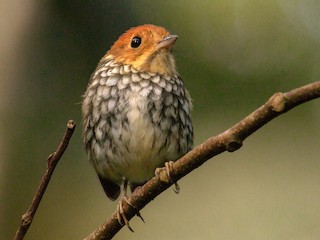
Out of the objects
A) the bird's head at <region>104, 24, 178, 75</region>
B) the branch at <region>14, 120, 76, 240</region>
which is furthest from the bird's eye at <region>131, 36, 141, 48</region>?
the branch at <region>14, 120, 76, 240</region>

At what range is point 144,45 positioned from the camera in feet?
11.0

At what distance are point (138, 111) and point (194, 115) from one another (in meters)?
2.08

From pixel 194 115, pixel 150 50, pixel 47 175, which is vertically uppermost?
pixel 150 50

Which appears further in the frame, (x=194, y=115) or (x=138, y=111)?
(x=194, y=115)

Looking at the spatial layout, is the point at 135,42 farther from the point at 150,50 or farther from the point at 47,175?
the point at 47,175

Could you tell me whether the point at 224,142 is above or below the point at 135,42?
below

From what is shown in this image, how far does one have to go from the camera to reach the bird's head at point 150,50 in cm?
330

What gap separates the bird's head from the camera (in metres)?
3.30

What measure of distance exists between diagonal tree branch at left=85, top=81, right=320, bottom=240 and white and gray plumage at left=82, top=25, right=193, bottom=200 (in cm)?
51

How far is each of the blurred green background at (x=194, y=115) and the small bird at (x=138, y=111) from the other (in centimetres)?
97

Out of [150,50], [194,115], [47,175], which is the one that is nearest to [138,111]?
[150,50]

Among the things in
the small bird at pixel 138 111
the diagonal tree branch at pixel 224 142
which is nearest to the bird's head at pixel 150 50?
the small bird at pixel 138 111

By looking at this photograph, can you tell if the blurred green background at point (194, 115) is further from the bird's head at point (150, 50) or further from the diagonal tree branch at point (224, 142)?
the diagonal tree branch at point (224, 142)

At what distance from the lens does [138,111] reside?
318 centimetres
